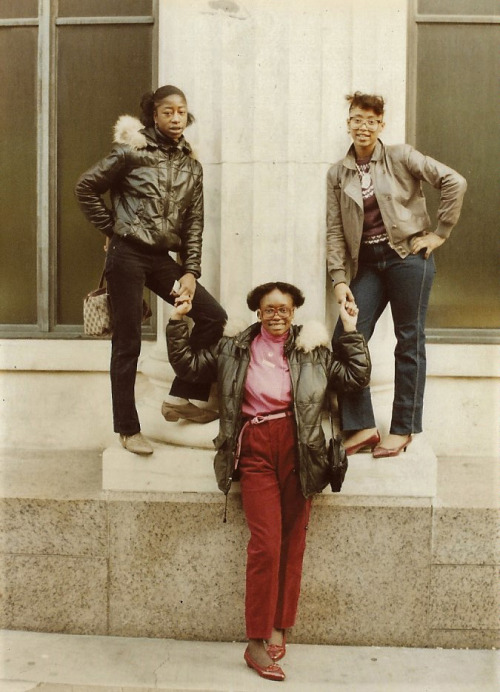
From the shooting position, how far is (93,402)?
6789 mm

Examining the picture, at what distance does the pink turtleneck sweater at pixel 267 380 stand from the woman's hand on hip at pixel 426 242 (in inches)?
35.5

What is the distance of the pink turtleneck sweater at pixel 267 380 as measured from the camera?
4.82 meters

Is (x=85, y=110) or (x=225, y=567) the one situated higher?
(x=85, y=110)

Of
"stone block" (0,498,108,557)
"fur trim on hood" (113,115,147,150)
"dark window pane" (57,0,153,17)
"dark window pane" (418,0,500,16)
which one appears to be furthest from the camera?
"dark window pane" (57,0,153,17)

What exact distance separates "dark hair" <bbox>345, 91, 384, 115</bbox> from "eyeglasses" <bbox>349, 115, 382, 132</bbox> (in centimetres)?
5

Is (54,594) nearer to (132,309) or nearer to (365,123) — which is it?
(132,309)

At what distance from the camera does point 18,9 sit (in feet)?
22.3

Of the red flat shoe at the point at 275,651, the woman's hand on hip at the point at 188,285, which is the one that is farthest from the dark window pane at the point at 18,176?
the red flat shoe at the point at 275,651

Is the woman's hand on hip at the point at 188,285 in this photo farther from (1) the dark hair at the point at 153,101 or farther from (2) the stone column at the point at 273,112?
(1) the dark hair at the point at 153,101

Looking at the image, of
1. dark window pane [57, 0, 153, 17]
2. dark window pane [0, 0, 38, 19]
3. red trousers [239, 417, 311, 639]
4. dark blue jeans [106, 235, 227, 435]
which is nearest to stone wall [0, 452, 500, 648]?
red trousers [239, 417, 311, 639]

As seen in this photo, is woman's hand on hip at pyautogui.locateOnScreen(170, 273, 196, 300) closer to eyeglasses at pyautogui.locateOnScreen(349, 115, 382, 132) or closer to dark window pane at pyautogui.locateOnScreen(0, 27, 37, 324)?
eyeglasses at pyautogui.locateOnScreen(349, 115, 382, 132)

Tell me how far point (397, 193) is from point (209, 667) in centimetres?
277

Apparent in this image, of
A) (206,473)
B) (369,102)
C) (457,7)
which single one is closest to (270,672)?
(206,473)

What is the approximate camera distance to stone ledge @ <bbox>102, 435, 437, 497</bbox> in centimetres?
518
